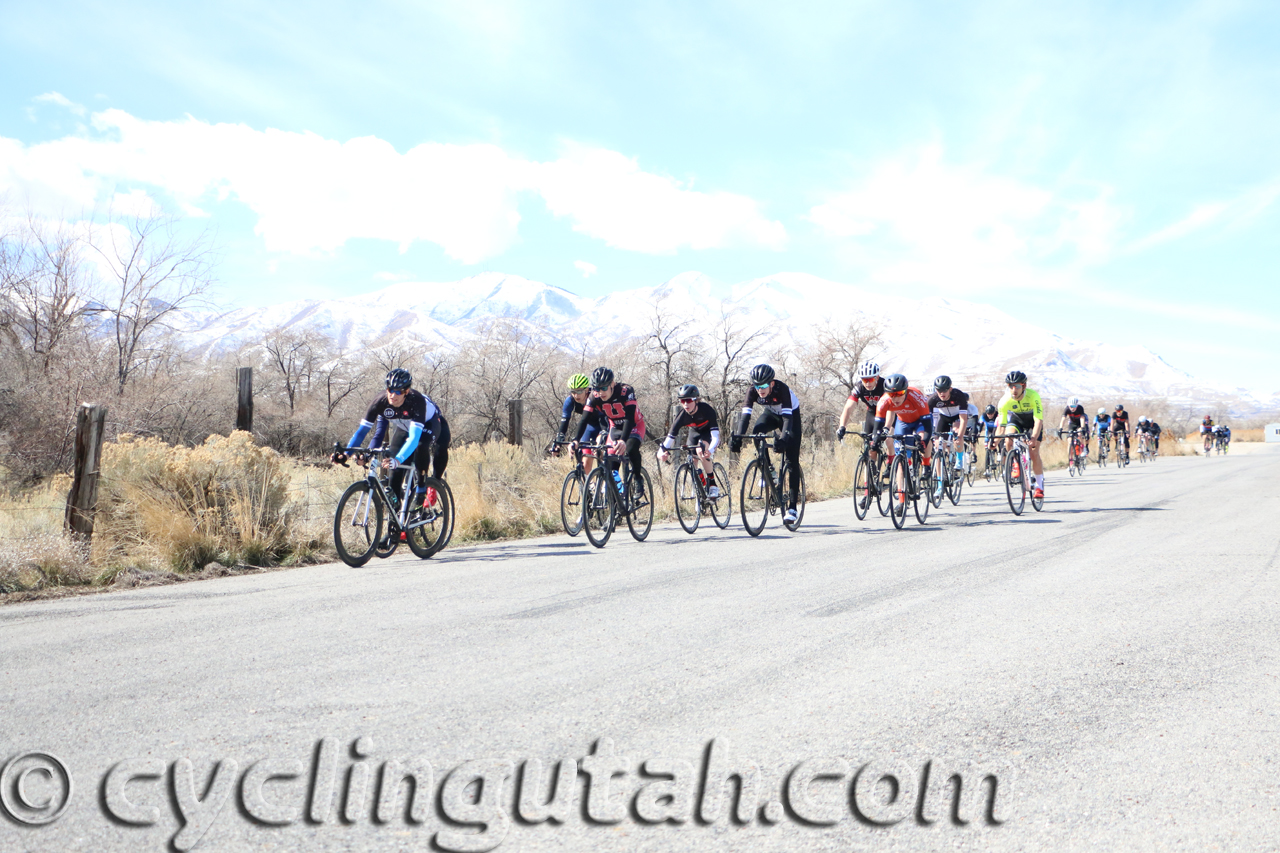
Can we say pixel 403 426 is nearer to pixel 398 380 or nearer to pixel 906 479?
pixel 398 380

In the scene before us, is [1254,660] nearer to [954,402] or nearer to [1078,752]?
[1078,752]

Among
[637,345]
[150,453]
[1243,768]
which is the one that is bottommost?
[1243,768]

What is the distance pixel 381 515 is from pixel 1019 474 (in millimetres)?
9846

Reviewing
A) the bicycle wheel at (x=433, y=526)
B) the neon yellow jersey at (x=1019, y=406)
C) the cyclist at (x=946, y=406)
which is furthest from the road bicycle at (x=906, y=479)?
the bicycle wheel at (x=433, y=526)

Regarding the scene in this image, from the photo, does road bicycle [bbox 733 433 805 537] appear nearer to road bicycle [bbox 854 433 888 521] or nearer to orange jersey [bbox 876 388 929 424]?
road bicycle [bbox 854 433 888 521]

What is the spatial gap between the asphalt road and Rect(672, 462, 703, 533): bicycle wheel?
3839 mm

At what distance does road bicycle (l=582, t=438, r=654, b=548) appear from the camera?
10297 millimetres

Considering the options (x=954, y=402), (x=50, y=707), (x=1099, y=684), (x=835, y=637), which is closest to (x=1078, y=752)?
(x=1099, y=684)

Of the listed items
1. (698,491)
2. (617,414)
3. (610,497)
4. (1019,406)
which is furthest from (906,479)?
(610,497)

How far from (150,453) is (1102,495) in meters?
16.7

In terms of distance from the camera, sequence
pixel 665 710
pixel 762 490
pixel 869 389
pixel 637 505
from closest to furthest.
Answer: pixel 665 710 < pixel 637 505 < pixel 762 490 < pixel 869 389

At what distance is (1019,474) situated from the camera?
13.6 metres

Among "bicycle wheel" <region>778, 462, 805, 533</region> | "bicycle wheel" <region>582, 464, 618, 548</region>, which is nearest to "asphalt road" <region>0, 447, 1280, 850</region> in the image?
"bicycle wheel" <region>582, 464, 618, 548</region>

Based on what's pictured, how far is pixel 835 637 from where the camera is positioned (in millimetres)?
5305
